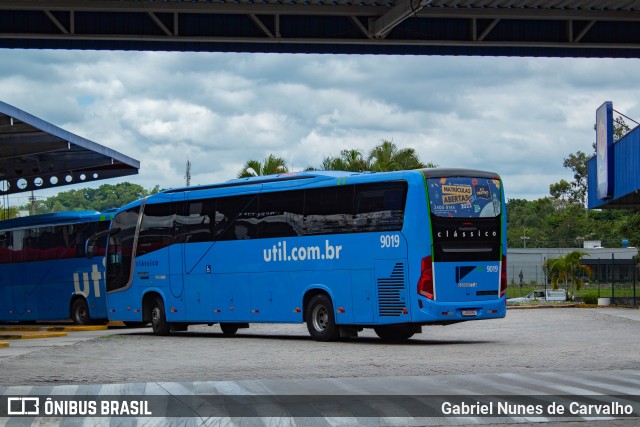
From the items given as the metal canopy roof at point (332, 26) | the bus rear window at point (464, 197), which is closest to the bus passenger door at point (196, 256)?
the bus rear window at point (464, 197)

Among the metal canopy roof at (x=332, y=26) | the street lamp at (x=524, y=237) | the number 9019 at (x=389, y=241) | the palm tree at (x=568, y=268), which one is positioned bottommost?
the palm tree at (x=568, y=268)

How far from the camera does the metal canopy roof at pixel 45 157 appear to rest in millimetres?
30619

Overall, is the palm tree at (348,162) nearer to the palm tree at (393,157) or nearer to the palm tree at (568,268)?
the palm tree at (393,157)

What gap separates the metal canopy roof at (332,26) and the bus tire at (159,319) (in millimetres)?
10168

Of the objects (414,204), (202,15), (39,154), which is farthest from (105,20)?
(39,154)

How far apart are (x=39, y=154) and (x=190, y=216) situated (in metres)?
11.5

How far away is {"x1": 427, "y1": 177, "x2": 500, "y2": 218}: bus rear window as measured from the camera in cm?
2223

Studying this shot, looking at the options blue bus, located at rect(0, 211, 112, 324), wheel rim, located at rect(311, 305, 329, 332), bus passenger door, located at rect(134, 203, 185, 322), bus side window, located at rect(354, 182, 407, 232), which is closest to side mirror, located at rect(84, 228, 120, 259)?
blue bus, located at rect(0, 211, 112, 324)

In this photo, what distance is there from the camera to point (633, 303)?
160 feet

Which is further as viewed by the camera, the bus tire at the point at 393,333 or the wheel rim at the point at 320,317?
the bus tire at the point at 393,333

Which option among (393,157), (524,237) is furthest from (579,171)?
(393,157)

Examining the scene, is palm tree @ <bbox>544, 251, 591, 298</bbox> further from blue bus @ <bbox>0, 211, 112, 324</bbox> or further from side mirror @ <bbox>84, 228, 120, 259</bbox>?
side mirror @ <bbox>84, 228, 120, 259</bbox>

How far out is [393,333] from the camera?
81.1ft

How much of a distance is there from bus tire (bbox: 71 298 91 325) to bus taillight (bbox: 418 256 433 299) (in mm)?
16459
